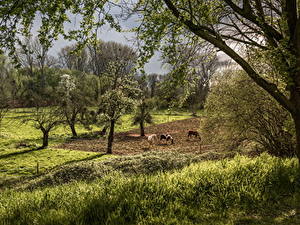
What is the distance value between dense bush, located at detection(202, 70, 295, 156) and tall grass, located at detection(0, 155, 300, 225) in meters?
6.15

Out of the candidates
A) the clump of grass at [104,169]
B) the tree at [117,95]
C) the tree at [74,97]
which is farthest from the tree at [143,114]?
the clump of grass at [104,169]

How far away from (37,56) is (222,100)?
10429 millimetres

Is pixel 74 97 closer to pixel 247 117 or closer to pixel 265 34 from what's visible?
pixel 247 117

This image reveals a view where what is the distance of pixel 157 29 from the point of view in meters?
6.12

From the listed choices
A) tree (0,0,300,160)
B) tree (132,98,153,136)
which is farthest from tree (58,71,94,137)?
tree (0,0,300,160)

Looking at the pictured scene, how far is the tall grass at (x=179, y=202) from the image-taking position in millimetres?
4488

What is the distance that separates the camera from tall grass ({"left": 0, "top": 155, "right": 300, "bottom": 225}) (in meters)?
4.49

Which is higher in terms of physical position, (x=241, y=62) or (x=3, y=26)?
(x=3, y=26)

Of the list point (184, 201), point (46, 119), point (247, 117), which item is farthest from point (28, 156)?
point (184, 201)

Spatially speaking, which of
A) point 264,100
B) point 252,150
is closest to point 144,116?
point 252,150

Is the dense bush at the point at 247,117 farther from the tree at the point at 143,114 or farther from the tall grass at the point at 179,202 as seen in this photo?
the tree at the point at 143,114

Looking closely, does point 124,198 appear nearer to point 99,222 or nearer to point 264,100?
point 99,222

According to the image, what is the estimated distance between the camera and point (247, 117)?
→ 41.5 ft

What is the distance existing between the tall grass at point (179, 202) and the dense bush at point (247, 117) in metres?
6.15
